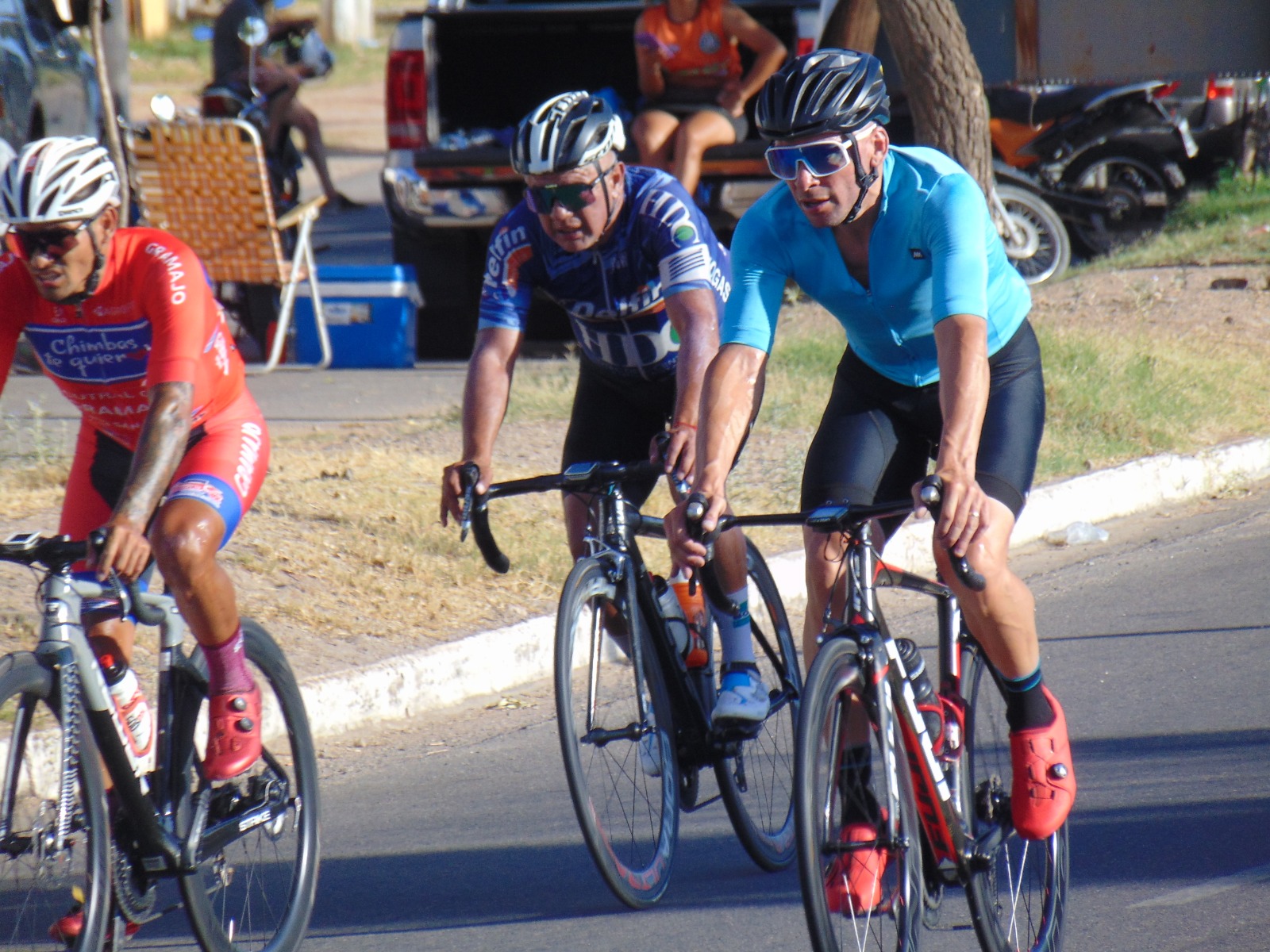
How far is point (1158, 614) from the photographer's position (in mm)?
6586

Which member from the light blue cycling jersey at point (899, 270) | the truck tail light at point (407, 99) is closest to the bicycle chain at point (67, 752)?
the light blue cycling jersey at point (899, 270)

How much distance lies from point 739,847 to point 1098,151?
10.3 metres

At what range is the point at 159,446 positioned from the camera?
3.66m

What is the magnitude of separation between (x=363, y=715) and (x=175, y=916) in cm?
145

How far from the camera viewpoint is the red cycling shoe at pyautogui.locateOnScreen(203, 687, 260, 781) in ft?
12.5

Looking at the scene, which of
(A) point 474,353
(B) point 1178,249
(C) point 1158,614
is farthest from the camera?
(B) point 1178,249

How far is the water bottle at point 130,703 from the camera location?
375 cm

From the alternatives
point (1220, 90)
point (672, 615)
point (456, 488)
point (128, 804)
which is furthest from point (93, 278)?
point (1220, 90)

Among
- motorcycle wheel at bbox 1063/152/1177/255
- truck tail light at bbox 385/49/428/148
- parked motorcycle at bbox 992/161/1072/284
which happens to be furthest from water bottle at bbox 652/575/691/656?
motorcycle wheel at bbox 1063/152/1177/255

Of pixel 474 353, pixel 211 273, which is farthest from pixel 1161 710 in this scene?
pixel 211 273

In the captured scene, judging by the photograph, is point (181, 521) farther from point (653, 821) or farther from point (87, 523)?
point (653, 821)

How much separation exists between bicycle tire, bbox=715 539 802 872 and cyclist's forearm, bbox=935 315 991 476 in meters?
1.29

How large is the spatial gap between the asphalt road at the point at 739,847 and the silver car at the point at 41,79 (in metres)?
7.23

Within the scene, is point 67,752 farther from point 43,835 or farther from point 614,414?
point 614,414
